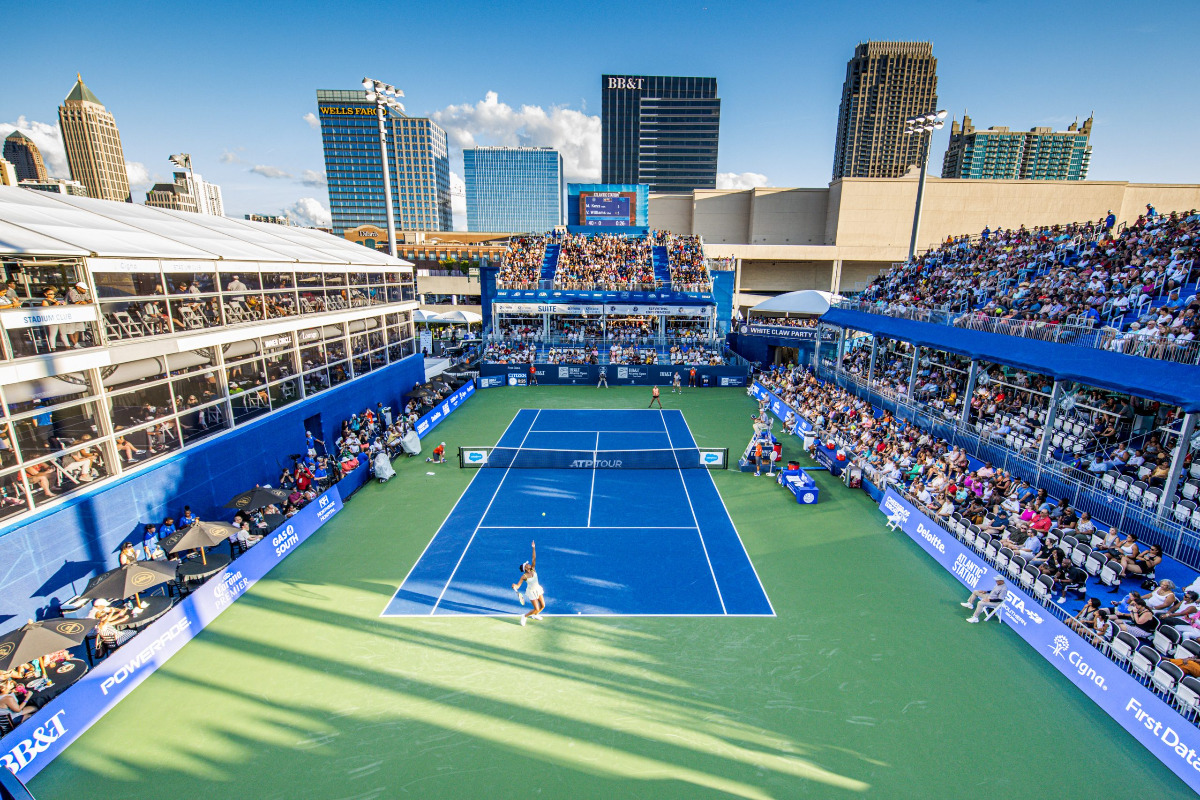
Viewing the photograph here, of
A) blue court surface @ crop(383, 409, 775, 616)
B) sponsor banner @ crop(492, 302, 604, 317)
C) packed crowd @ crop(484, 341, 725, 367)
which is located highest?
sponsor banner @ crop(492, 302, 604, 317)

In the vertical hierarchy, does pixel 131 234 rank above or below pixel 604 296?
above

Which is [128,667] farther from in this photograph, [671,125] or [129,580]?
[671,125]

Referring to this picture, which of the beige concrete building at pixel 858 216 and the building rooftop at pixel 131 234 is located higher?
the beige concrete building at pixel 858 216

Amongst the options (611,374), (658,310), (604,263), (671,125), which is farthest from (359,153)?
(611,374)

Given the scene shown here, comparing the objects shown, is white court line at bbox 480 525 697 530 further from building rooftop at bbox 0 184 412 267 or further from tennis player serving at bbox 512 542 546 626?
building rooftop at bbox 0 184 412 267

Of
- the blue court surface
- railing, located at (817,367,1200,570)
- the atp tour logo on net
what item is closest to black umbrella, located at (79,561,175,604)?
the atp tour logo on net

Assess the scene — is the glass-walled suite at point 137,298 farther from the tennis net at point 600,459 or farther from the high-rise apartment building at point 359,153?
the high-rise apartment building at point 359,153

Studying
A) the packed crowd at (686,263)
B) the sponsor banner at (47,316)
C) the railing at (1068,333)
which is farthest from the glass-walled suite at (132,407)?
the packed crowd at (686,263)
